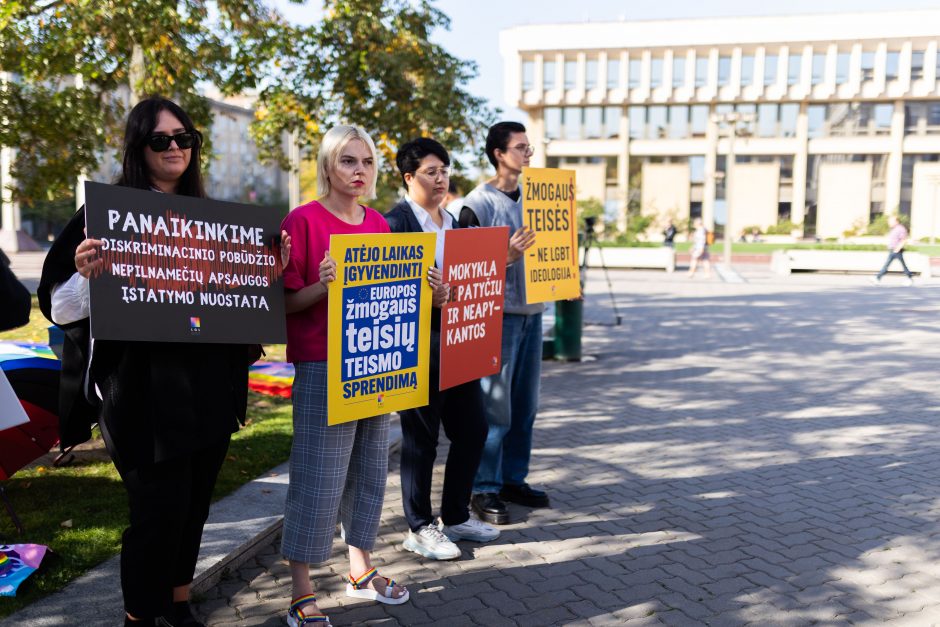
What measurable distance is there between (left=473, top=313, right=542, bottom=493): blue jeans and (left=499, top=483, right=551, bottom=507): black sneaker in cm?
5

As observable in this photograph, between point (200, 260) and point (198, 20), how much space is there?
26.3 ft

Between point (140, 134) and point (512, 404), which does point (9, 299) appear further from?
point (512, 404)

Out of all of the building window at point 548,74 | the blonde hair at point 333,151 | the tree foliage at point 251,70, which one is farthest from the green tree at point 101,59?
the building window at point 548,74

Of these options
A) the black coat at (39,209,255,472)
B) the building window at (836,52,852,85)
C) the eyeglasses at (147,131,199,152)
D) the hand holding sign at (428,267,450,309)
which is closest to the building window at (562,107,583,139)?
the building window at (836,52,852,85)

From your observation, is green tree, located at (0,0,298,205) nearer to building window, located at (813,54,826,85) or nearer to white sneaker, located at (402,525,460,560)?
white sneaker, located at (402,525,460,560)

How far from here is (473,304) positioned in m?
4.28

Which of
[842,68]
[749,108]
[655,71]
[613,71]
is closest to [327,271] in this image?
[613,71]

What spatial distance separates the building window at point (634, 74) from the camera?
66750 mm

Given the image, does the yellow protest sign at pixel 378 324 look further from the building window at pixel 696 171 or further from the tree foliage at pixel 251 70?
the building window at pixel 696 171

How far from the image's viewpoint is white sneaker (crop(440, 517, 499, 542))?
4.54 metres

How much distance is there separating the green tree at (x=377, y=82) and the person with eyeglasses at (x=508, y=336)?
19.0 feet

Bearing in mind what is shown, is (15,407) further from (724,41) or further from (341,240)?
(724,41)

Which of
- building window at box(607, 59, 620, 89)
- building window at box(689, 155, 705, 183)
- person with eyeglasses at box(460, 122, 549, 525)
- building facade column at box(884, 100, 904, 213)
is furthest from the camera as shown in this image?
building window at box(607, 59, 620, 89)

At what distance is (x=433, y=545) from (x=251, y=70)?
26.3 feet
